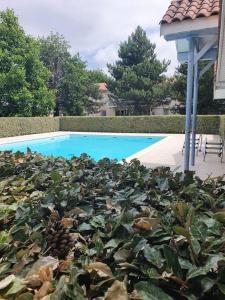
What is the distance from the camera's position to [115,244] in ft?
5.52

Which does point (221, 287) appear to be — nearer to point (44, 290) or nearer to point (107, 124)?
point (44, 290)

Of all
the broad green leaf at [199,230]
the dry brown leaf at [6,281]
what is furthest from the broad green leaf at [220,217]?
the dry brown leaf at [6,281]

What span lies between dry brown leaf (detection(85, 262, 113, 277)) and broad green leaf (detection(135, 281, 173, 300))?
226mm

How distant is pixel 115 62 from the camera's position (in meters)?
44.2

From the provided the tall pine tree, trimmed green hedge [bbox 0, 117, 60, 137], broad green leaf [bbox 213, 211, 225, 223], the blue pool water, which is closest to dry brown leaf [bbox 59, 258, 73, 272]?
broad green leaf [bbox 213, 211, 225, 223]

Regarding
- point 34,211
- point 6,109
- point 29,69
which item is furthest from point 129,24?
point 34,211

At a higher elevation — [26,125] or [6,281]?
[6,281]

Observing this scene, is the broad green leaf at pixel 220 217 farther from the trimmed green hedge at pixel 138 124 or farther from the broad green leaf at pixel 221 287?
the trimmed green hedge at pixel 138 124

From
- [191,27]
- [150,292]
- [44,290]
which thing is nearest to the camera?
[150,292]

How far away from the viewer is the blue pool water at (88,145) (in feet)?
67.0

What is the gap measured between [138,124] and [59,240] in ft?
92.6

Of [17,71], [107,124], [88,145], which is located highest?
[17,71]

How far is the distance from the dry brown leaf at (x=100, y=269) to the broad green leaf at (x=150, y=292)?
0.23 meters

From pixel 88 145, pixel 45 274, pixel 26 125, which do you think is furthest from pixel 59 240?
pixel 26 125
